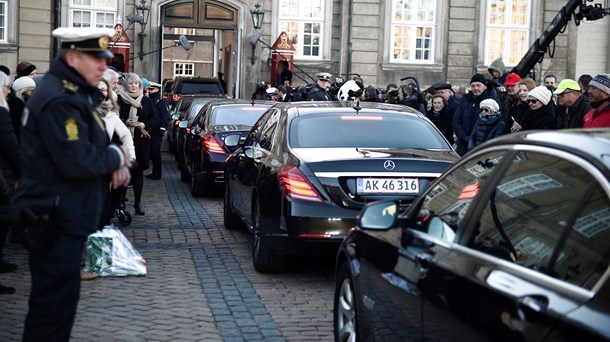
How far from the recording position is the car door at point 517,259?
3352mm

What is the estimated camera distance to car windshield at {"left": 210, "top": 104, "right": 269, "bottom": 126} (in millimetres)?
15953

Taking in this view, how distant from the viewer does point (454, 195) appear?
15.5ft

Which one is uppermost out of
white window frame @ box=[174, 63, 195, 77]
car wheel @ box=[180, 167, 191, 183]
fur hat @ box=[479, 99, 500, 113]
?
white window frame @ box=[174, 63, 195, 77]

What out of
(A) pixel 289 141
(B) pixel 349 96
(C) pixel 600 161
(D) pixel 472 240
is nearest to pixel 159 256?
(A) pixel 289 141

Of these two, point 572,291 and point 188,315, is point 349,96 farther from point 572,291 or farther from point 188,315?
point 572,291

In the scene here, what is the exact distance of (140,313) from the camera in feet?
24.8

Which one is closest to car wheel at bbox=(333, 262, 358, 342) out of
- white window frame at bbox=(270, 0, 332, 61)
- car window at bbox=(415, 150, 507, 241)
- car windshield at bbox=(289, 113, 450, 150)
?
car window at bbox=(415, 150, 507, 241)

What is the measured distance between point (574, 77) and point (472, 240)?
33.9m

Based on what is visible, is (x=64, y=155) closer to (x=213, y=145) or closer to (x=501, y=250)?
(x=501, y=250)

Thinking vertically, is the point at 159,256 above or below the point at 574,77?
below

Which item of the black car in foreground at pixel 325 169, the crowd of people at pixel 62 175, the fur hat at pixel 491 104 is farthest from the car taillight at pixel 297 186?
the fur hat at pixel 491 104

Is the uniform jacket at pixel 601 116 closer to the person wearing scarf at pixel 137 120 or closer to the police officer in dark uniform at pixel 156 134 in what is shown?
the person wearing scarf at pixel 137 120

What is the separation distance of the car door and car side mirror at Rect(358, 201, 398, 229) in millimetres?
492

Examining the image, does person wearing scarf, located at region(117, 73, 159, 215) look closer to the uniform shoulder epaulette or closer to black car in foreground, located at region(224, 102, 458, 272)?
black car in foreground, located at region(224, 102, 458, 272)
